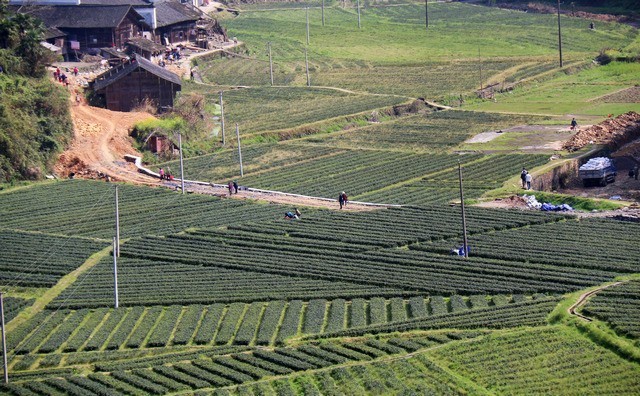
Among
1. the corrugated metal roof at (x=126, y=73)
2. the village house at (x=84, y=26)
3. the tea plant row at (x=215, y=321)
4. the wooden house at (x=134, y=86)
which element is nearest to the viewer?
the tea plant row at (x=215, y=321)

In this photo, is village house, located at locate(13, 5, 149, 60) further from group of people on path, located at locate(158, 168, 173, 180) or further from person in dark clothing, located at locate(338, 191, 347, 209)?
person in dark clothing, located at locate(338, 191, 347, 209)

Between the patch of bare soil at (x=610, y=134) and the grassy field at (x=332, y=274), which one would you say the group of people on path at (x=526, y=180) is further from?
the patch of bare soil at (x=610, y=134)

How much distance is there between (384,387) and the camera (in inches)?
1902

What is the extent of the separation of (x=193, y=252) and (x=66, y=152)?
80.7ft

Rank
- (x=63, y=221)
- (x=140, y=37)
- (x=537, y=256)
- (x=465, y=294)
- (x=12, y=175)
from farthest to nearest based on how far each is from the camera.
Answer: (x=140, y=37), (x=12, y=175), (x=63, y=221), (x=537, y=256), (x=465, y=294)

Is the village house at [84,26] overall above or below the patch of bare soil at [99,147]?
above

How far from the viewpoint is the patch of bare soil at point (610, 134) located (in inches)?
3622

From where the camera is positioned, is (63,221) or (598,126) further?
(598,126)

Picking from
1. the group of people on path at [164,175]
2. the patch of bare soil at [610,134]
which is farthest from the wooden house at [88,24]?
the patch of bare soil at [610,134]

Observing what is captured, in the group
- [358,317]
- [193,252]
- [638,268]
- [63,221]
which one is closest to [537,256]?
[638,268]

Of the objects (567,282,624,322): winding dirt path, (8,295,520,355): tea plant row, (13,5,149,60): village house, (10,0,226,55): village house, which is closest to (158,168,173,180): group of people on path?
(8,295,520,355): tea plant row

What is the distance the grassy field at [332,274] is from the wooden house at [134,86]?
6167 millimetres

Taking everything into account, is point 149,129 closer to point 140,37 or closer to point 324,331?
point 140,37

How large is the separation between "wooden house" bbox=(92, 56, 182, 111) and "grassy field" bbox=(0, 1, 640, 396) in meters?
6.17
